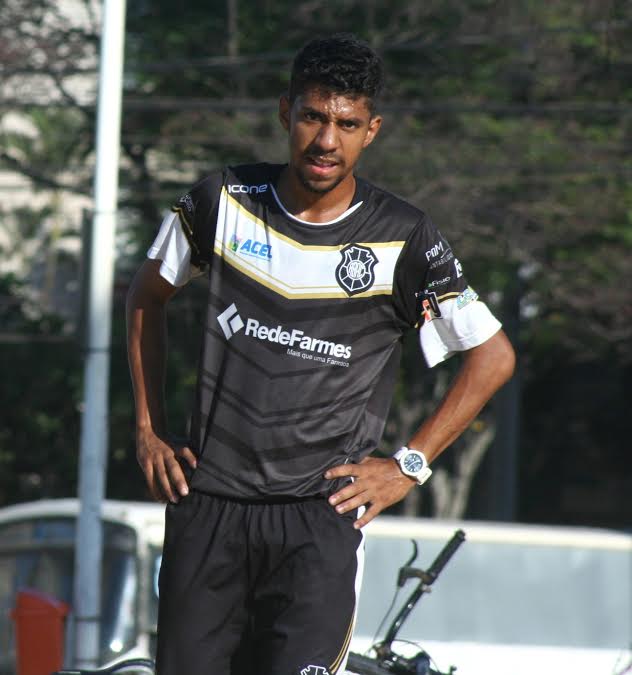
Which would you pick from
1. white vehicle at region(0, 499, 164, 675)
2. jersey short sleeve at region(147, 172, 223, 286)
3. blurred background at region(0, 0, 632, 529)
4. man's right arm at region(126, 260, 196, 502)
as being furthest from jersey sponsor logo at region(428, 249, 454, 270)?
blurred background at region(0, 0, 632, 529)

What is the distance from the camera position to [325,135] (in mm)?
2900

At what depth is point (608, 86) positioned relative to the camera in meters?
13.1

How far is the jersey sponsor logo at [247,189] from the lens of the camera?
3.04m

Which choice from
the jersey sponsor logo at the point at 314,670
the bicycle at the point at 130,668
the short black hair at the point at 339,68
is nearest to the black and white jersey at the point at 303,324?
the short black hair at the point at 339,68

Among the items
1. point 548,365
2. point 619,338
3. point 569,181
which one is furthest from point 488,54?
point 548,365

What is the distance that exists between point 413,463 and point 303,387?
319 mm

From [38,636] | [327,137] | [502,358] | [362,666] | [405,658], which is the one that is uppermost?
[327,137]

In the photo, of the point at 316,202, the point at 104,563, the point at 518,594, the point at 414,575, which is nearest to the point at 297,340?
the point at 316,202

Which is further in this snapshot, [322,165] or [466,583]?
[466,583]

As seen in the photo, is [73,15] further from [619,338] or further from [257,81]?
[619,338]

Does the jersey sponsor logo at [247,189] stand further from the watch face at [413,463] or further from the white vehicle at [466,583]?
the white vehicle at [466,583]

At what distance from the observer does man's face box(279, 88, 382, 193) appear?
2.90 metres

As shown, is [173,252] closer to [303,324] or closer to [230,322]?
[230,322]

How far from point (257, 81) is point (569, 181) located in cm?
320
